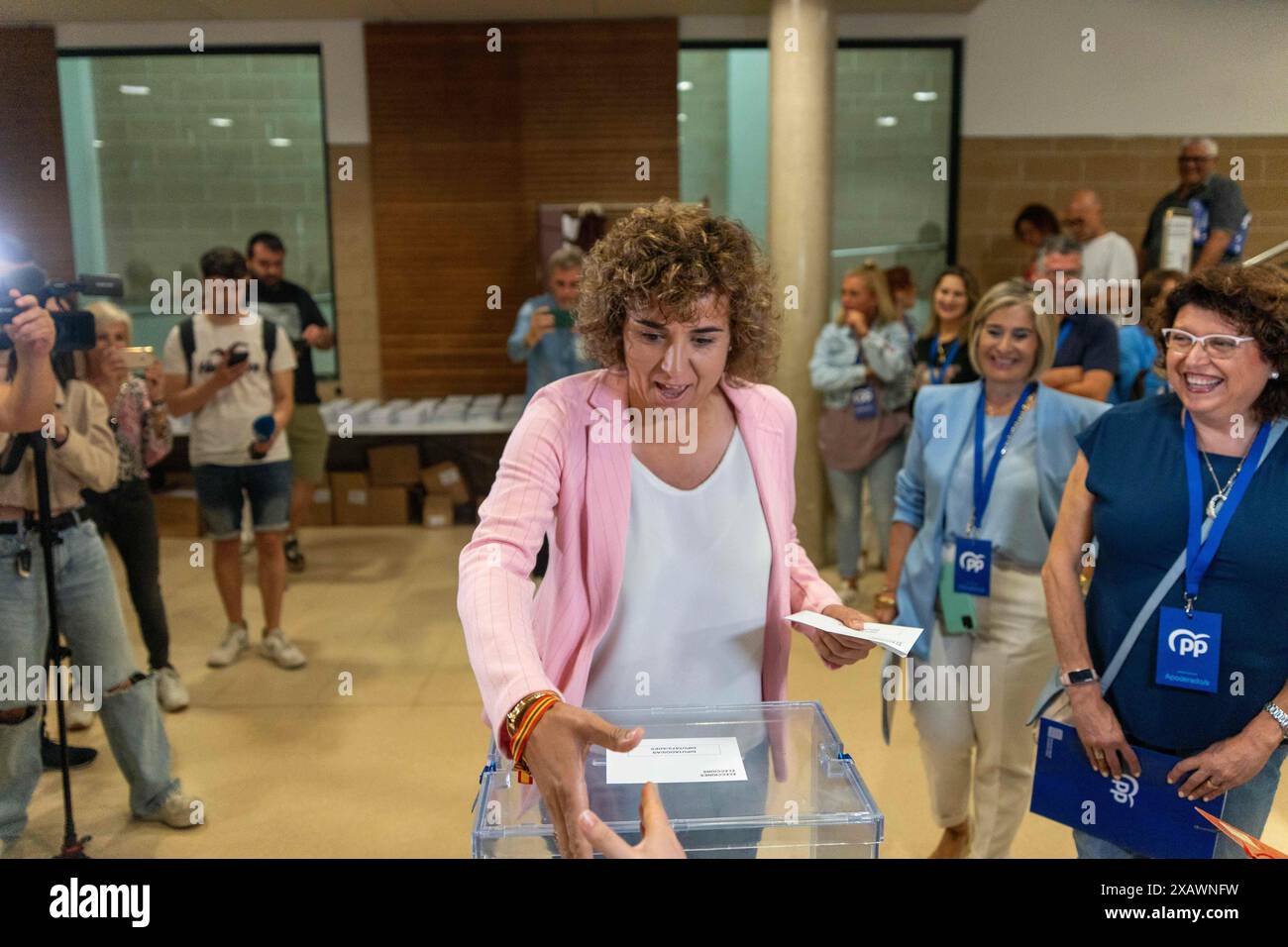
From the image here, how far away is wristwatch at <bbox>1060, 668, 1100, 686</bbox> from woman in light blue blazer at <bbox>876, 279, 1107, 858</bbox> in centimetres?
51

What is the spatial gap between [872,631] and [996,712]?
119 cm

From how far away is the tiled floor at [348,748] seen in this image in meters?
2.70

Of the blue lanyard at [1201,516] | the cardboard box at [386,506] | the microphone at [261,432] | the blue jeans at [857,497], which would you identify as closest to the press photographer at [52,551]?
the microphone at [261,432]

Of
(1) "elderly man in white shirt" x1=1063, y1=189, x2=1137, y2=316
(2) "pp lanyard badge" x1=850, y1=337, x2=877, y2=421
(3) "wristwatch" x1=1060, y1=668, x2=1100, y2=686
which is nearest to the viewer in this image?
(3) "wristwatch" x1=1060, y1=668, x2=1100, y2=686

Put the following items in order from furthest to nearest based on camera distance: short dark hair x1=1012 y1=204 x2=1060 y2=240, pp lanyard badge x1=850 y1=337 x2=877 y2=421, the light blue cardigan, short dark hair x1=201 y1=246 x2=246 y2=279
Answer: short dark hair x1=1012 y1=204 x2=1060 y2=240 < pp lanyard badge x1=850 y1=337 x2=877 y2=421 < short dark hair x1=201 y1=246 x2=246 y2=279 < the light blue cardigan

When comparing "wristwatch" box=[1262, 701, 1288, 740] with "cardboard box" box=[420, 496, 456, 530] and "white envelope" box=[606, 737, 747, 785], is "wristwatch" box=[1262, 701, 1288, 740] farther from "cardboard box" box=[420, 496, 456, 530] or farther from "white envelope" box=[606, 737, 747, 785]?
"cardboard box" box=[420, 496, 456, 530]

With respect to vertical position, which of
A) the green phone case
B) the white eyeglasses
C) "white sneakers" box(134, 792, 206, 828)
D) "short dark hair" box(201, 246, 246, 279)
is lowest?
"white sneakers" box(134, 792, 206, 828)

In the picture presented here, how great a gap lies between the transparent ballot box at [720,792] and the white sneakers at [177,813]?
2.08 metres

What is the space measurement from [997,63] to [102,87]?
5.58 m

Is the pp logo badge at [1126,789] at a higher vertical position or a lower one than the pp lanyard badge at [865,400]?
lower

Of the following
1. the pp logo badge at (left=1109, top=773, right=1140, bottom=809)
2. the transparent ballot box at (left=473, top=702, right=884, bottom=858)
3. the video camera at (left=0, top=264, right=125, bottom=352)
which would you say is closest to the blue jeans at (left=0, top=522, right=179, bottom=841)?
the video camera at (left=0, top=264, right=125, bottom=352)

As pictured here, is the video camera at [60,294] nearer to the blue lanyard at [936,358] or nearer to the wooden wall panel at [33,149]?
the wooden wall panel at [33,149]

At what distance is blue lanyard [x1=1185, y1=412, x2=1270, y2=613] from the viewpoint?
5.14ft
